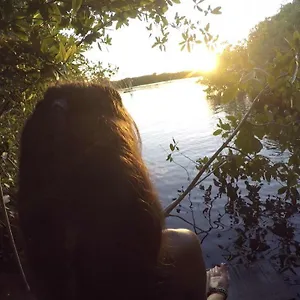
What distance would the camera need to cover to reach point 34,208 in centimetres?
137

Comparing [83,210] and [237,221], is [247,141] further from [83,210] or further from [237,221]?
[237,221]

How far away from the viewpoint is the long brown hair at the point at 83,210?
52.6 inches

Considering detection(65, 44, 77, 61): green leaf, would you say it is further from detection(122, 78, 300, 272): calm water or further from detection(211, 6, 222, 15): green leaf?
detection(122, 78, 300, 272): calm water

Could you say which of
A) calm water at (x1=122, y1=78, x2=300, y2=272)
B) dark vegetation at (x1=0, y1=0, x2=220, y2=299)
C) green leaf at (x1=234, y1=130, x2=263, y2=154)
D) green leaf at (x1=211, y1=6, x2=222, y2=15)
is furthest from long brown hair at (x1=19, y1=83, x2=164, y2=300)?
calm water at (x1=122, y1=78, x2=300, y2=272)

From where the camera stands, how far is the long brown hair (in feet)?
4.38

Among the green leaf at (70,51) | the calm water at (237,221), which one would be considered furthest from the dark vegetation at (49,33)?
the calm water at (237,221)

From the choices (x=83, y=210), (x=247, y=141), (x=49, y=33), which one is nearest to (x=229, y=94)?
(x=247, y=141)

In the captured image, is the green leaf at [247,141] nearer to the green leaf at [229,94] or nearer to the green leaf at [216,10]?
the green leaf at [229,94]

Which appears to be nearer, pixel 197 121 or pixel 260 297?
pixel 260 297

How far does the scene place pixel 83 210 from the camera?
4.36 feet

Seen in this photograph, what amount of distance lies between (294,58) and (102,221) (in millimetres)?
2576

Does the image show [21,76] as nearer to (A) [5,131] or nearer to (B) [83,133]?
(B) [83,133]

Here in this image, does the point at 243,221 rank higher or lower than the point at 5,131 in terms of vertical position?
lower

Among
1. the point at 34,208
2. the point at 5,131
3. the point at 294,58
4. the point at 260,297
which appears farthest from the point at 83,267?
the point at 260,297
